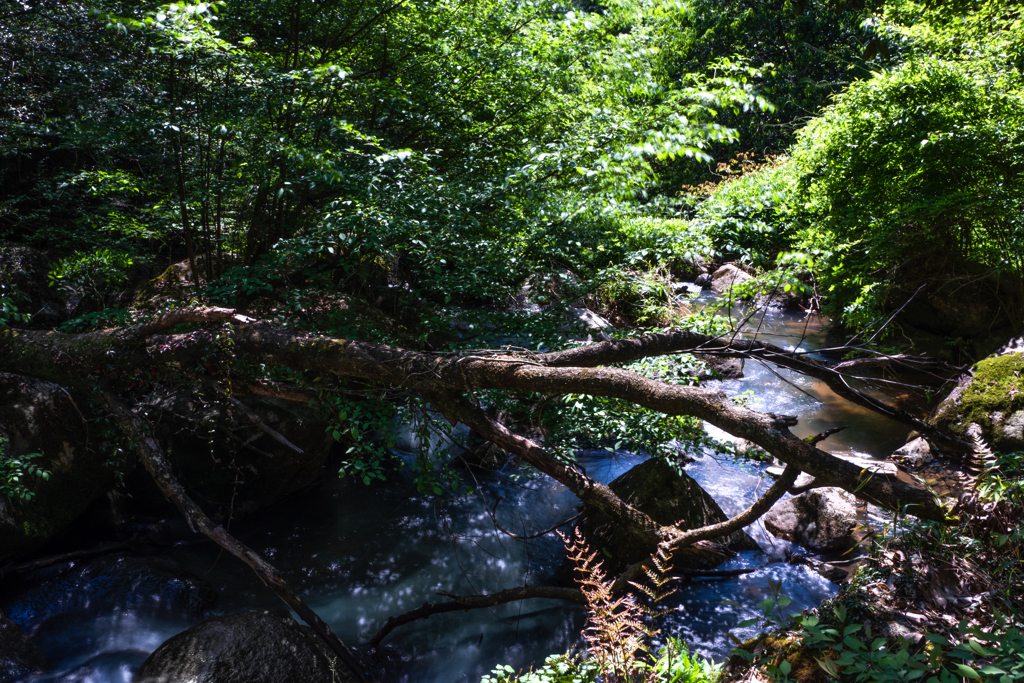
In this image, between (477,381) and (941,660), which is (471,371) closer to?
(477,381)

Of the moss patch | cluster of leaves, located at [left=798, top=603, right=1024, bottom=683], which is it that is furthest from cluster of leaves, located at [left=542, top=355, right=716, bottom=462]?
the moss patch

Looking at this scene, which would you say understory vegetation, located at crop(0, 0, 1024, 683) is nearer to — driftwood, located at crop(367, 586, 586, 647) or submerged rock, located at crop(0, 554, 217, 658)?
driftwood, located at crop(367, 586, 586, 647)

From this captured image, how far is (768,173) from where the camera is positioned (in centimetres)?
1107

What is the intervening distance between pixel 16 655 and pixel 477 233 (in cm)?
475

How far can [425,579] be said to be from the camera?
4922mm

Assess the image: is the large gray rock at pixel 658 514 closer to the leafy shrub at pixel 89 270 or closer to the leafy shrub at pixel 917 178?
the leafy shrub at pixel 917 178

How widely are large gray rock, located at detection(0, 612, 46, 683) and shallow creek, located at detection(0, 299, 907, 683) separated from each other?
141 mm

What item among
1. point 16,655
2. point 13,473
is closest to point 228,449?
point 13,473

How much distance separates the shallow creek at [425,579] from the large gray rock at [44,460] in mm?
662

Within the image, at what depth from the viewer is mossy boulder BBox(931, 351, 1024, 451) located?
5641 mm

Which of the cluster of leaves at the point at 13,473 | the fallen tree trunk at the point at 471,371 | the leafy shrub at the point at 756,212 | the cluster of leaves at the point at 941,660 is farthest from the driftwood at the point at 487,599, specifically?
the leafy shrub at the point at 756,212

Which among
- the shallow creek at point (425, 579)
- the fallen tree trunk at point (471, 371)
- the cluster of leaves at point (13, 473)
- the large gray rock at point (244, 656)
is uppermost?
the fallen tree trunk at point (471, 371)

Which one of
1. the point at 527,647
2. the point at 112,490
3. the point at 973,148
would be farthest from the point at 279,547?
the point at 973,148

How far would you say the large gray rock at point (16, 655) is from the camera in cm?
335
